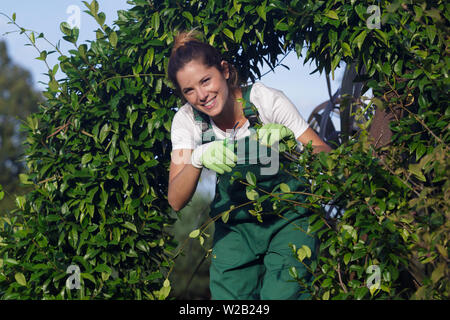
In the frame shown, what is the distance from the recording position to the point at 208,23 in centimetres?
303

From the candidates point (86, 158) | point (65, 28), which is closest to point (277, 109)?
point (86, 158)

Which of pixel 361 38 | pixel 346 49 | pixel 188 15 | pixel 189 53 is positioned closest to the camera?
pixel 361 38

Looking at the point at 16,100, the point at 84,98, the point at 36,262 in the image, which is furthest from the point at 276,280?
the point at 16,100

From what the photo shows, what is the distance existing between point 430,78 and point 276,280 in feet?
4.37

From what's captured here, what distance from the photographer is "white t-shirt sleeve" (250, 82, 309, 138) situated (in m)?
2.94

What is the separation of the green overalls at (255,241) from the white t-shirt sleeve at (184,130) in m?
0.07

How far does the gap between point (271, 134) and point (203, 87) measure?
0.69 m

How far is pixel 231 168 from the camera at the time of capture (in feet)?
9.36

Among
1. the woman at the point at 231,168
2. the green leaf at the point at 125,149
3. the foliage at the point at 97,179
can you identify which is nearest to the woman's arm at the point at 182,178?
the woman at the point at 231,168

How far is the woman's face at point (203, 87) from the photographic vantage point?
2.96 meters

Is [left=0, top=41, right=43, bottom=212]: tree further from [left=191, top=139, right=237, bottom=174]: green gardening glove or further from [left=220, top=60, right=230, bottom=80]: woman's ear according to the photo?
[left=191, top=139, right=237, bottom=174]: green gardening glove

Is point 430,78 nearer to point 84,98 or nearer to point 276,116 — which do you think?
point 276,116

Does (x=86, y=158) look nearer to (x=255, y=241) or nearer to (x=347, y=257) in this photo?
(x=255, y=241)

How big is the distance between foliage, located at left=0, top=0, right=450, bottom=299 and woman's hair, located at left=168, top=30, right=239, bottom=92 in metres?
0.08
